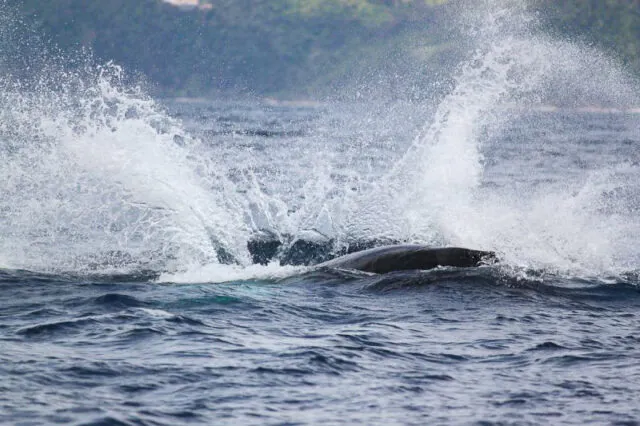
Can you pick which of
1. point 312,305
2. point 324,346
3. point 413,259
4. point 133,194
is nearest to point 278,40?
point 133,194

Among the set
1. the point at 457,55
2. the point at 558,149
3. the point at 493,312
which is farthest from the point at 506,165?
the point at 457,55

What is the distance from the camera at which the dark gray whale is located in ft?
51.6

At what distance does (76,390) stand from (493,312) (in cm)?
579

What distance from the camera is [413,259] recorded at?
15797mm

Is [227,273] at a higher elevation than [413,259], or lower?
lower

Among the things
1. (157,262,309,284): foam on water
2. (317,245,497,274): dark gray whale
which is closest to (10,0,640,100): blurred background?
(157,262,309,284): foam on water

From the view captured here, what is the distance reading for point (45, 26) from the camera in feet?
531

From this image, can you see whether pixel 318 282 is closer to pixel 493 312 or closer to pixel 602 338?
pixel 493 312

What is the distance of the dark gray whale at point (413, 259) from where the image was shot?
15.7 m

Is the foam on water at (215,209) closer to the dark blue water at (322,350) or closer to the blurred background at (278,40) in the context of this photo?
the dark blue water at (322,350)

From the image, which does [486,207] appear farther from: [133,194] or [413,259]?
[133,194]

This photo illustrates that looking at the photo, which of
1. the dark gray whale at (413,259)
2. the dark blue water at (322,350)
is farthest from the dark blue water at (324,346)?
the dark gray whale at (413,259)

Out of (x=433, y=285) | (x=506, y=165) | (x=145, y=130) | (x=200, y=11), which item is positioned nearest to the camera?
(x=433, y=285)

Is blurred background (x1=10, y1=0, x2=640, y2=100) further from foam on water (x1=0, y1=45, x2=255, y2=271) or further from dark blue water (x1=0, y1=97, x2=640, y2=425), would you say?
dark blue water (x1=0, y1=97, x2=640, y2=425)
